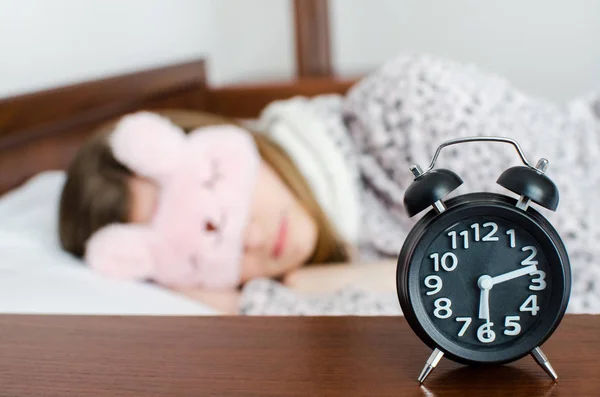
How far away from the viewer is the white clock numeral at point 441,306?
1.54ft

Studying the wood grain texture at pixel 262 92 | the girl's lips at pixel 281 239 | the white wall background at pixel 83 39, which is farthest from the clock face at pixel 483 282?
the wood grain texture at pixel 262 92

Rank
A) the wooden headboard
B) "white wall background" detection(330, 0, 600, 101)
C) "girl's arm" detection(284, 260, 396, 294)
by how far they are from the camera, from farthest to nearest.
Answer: "white wall background" detection(330, 0, 600, 101), the wooden headboard, "girl's arm" detection(284, 260, 396, 294)

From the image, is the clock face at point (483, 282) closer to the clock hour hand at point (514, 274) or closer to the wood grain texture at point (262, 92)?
the clock hour hand at point (514, 274)

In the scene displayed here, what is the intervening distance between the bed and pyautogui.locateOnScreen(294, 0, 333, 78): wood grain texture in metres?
0.35

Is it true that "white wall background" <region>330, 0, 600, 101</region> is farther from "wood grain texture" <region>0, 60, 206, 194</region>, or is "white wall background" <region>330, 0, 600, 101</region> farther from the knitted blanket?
the knitted blanket

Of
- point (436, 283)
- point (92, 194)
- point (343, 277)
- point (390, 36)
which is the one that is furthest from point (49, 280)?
point (390, 36)

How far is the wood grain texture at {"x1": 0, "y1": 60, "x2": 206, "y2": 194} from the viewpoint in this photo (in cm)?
126

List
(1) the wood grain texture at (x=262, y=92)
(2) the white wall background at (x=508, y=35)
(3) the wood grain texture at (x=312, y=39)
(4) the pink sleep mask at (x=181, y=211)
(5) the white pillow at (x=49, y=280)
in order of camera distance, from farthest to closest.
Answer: (2) the white wall background at (x=508, y=35) → (3) the wood grain texture at (x=312, y=39) → (1) the wood grain texture at (x=262, y=92) → (4) the pink sleep mask at (x=181, y=211) → (5) the white pillow at (x=49, y=280)

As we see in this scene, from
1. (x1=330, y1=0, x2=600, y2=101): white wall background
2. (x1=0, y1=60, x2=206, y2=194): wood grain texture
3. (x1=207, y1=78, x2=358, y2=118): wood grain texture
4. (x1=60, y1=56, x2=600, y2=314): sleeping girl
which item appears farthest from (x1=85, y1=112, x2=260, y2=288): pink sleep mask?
(x1=330, y1=0, x2=600, y2=101): white wall background

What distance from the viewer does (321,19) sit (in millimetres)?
2564

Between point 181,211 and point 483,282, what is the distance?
0.70 metres

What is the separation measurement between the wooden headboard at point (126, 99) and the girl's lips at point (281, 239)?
0.48 metres

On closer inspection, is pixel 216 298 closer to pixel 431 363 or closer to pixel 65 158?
pixel 65 158

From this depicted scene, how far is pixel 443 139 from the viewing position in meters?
1.30
